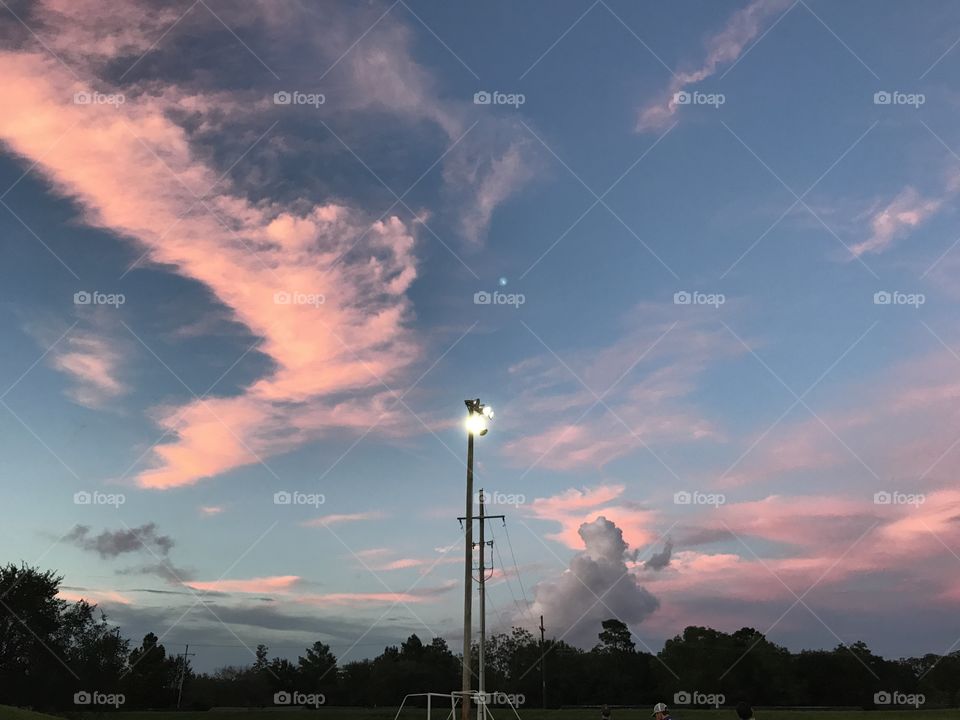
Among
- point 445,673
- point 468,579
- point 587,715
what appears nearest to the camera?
point 468,579

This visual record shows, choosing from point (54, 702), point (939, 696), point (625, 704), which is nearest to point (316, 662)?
point (625, 704)

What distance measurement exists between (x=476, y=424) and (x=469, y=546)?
4.32 m

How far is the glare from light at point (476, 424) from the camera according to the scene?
28859mm

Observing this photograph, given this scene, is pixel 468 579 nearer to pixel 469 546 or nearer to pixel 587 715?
pixel 469 546

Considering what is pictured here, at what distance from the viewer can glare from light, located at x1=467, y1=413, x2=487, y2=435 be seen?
2886 cm

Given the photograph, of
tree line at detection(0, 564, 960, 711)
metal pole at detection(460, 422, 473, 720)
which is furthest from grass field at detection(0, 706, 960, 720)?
metal pole at detection(460, 422, 473, 720)

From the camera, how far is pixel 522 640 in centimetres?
12581

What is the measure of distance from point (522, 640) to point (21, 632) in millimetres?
76930

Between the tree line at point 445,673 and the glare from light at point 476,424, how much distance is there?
177 feet

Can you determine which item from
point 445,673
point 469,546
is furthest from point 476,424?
point 445,673

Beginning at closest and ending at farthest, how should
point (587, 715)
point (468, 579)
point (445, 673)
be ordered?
point (468, 579), point (587, 715), point (445, 673)

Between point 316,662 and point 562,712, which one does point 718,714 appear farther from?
point 316,662

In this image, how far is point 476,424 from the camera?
94.8 ft

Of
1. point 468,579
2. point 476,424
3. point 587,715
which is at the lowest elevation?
point 587,715
